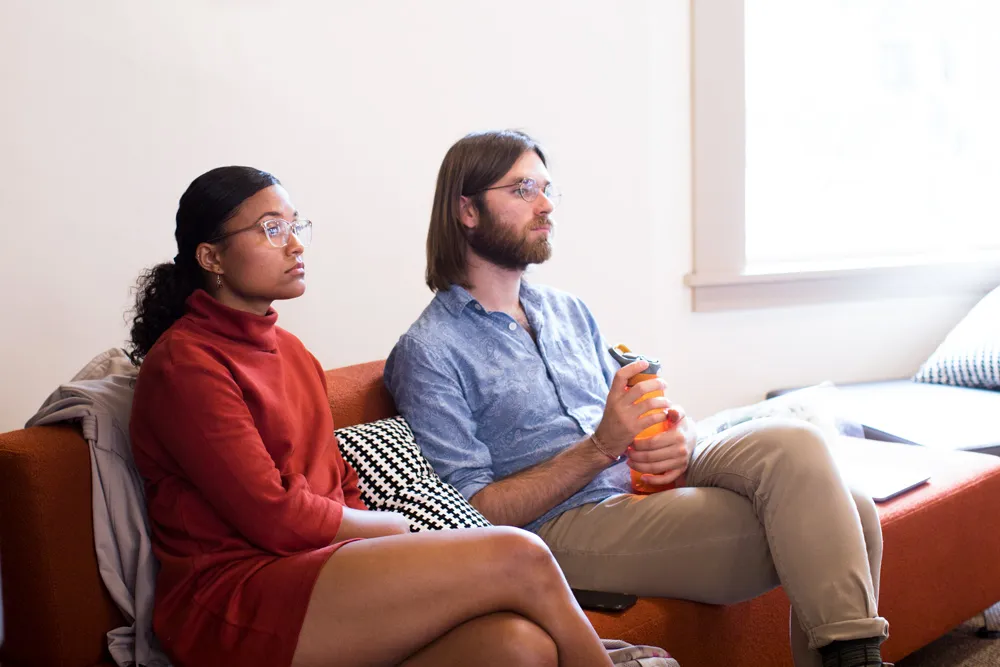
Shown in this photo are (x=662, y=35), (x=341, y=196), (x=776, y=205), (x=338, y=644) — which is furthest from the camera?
(x=776, y=205)

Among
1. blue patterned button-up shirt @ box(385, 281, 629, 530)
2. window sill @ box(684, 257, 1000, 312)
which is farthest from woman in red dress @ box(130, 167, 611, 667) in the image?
window sill @ box(684, 257, 1000, 312)

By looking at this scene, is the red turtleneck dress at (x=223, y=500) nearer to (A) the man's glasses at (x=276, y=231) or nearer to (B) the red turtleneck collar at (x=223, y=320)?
(B) the red turtleneck collar at (x=223, y=320)

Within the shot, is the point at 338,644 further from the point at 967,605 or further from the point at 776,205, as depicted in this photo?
the point at 776,205

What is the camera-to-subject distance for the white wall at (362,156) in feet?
6.86

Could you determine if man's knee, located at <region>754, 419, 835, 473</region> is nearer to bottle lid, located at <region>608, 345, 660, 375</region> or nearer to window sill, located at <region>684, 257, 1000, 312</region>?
bottle lid, located at <region>608, 345, 660, 375</region>

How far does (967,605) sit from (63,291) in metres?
2.09

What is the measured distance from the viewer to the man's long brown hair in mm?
2045

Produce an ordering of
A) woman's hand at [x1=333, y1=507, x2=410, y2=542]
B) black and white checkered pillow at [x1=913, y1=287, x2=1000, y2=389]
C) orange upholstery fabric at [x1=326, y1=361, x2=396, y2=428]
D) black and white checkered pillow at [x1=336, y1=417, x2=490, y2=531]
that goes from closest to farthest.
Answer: woman's hand at [x1=333, y1=507, x2=410, y2=542]
black and white checkered pillow at [x1=336, y1=417, x2=490, y2=531]
orange upholstery fabric at [x1=326, y1=361, x2=396, y2=428]
black and white checkered pillow at [x1=913, y1=287, x2=1000, y2=389]

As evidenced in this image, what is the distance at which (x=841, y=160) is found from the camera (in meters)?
3.59

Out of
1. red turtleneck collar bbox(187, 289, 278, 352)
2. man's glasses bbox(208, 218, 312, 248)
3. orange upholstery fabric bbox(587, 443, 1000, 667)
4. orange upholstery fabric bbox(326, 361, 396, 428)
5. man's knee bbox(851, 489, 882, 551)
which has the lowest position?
orange upholstery fabric bbox(587, 443, 1000, 667)

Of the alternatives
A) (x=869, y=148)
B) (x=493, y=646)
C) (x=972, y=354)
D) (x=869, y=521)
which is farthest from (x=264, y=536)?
(x=869, y=148)

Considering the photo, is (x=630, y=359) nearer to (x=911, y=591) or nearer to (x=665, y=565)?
(x=665, y=565)

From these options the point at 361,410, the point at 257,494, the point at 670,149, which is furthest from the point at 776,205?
the point at 257,494

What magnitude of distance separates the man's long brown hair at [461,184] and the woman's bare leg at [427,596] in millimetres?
769
